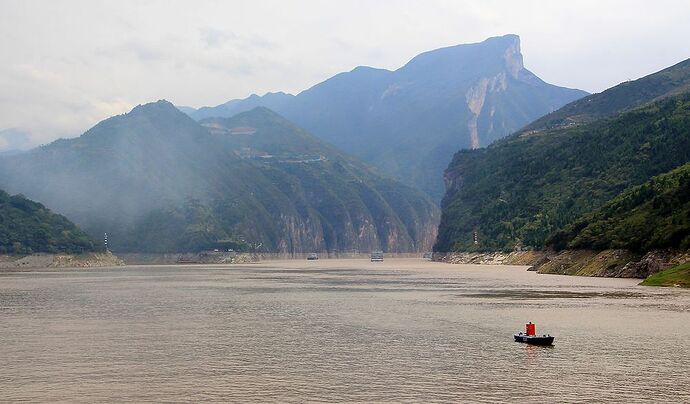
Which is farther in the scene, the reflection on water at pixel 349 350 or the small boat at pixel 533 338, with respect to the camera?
the small boat at pixel 533 338

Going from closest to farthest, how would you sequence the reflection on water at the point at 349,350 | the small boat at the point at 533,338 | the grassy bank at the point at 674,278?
the reflection on water at the point at 349,350, the small boat at the point at 533,338, the grassy bank at the point at 674,278

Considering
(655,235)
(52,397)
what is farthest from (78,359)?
(655,235)

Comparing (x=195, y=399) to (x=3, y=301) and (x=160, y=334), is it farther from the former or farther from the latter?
(x=3, y=301)

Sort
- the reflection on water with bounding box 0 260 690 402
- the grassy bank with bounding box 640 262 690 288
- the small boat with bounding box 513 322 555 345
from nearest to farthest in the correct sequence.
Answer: the reflection on water with bounding box 0 260 690 402, the small boat with bounding box 513 322 555 345, the grassy bank with bounding box 640 262 690 288

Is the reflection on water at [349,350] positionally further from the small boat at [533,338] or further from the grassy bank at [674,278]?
the grassy bank at [674,278]

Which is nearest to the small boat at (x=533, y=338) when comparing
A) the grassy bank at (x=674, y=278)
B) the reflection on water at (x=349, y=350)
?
the reflection on water at (x=349, y=350)

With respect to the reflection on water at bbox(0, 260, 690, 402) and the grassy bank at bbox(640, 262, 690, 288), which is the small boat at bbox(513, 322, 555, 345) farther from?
the grassy bank at bbox(640, 262, 690, 288)

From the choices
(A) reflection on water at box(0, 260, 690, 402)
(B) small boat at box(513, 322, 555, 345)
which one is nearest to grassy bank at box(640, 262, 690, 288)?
(A) reflection on water at box(0, 260, 690, 402)
